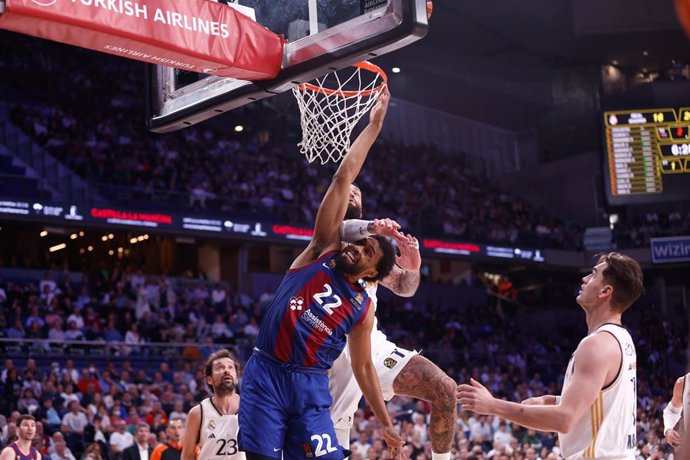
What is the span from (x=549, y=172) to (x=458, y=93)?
4.16 meters

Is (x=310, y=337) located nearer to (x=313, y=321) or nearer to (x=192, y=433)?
(x=313, y=321)

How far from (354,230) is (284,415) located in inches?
39.9

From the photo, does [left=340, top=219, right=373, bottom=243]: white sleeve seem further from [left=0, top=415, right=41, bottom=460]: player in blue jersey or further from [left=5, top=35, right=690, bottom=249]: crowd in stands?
[left=5, top=35, right=690, bottom=249]: crowd in stands

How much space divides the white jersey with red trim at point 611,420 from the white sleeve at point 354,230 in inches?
53.6

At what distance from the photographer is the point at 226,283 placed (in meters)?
22.5

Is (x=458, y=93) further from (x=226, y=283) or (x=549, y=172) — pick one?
(x=226, y=283)

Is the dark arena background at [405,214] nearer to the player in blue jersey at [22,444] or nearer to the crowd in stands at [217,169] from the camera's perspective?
the crowd in stands at [217,169]

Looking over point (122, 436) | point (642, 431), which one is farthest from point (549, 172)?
point (122, 436)

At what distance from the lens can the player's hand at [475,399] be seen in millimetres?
3719

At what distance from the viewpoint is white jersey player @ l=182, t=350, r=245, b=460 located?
21.0 ft

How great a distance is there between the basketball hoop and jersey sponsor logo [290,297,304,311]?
2.12m

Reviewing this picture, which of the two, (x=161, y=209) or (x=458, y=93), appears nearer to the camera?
(x=161, y=209)

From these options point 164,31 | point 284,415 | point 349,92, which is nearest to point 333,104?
point 349,92

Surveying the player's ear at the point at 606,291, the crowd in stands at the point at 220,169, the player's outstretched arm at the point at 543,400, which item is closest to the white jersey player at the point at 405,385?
the player's outstretched arm at the point at 543,400
